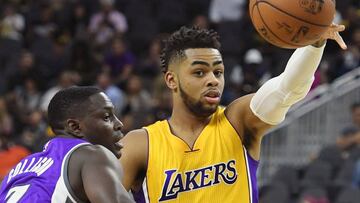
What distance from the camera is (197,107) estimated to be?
16.8ft

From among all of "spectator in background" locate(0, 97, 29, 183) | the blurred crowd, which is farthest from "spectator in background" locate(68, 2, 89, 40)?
"spectator in background" locate(0, 97, 29, 183)

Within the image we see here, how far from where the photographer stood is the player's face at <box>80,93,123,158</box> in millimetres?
4199

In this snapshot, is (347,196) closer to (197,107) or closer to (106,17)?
(197,107)

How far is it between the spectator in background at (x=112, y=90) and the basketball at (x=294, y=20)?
8409 millimetres

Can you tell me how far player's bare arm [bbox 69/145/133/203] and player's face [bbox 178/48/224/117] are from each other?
116cm

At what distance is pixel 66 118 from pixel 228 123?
122 cm

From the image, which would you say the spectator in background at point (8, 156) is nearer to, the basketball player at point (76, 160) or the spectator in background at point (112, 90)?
the spectator in background at point (112, 90)

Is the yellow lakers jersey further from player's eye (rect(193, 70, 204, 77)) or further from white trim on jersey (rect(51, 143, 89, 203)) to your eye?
white trim on jersey (rect(51, 143, 89, 203))

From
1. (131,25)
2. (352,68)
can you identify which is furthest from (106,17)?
(352,68)

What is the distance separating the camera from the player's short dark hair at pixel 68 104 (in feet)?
13.8

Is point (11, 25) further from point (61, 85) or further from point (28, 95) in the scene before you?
point (61, 85)

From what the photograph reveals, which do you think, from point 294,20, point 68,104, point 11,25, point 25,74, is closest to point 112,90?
point 25,74

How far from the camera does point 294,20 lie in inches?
179

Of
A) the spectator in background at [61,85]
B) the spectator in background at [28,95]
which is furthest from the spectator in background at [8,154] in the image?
the spectator in background at [28,95]
